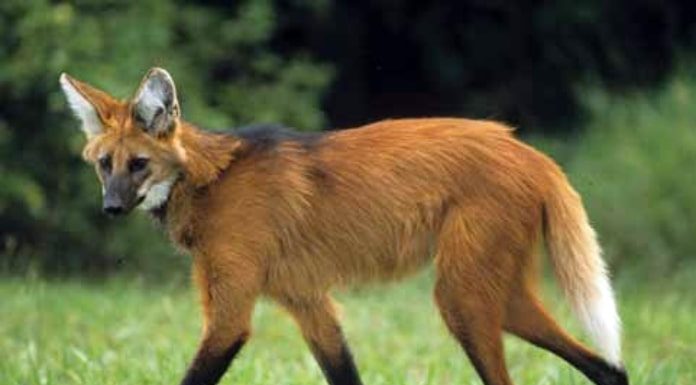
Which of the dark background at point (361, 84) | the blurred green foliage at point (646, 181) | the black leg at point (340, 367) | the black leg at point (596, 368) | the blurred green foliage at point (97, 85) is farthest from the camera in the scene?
the blurred green foliage at point (646, 181)

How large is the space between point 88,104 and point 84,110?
0.03 metres

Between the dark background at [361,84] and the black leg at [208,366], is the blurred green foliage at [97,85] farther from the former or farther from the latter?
the black leg at [208,366]

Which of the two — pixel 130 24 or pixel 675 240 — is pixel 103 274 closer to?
pixel 130 24

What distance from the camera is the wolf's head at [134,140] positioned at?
549 cm

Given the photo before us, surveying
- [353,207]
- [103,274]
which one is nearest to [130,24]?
[103,274]

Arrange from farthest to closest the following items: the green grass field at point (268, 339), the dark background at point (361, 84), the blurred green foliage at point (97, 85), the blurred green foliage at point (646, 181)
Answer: the blurred green foliage at point (646, 181) → the dark background at point (361, 84) → the blurred green foliage at point (97, 85) → the green grass field at point (268, 339)

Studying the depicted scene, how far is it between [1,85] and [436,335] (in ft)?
12.3

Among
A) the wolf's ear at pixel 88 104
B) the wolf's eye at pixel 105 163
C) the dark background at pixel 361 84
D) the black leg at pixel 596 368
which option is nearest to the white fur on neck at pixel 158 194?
the wolf's eye at pixel 105 163

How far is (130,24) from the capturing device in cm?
1149

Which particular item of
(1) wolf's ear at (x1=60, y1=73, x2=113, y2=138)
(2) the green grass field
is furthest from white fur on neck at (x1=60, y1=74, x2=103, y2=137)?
(2) the green grass field

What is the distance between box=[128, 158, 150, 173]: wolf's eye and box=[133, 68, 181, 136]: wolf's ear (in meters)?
0.10

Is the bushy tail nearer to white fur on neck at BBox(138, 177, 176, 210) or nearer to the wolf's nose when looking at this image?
white fur on neck at BBox(138, 177, 176, 210)

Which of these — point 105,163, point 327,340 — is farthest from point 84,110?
point 327,340

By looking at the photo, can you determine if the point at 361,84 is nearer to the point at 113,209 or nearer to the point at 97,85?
the point at 97,85
